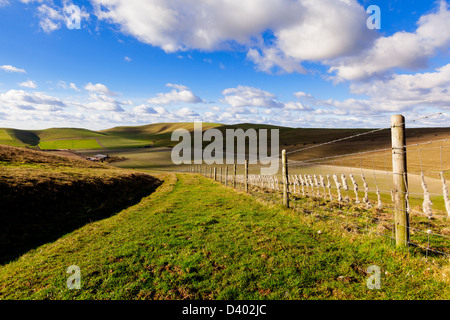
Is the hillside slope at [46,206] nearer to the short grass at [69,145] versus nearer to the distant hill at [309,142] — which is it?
the distant hill at [309,142]

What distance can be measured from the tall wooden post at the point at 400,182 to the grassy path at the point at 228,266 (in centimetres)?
55

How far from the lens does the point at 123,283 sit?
17.9 feet

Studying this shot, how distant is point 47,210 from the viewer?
14164 mm

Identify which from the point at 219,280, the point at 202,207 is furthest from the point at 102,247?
the point at 202,207

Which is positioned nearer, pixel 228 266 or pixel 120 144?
pixel 228 266

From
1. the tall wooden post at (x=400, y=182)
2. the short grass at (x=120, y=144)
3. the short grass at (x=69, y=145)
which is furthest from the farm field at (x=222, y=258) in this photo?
the short grass at (x=69, y=145)

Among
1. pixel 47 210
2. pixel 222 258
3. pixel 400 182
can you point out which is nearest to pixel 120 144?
pixel 47 210

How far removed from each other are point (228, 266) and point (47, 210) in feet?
46.3

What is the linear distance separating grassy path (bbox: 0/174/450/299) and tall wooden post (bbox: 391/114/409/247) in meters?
0.55

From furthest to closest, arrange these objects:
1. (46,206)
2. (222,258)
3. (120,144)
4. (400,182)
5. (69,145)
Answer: (120,144) → (69,145) → (46,206) → (222,258) → (400,182)

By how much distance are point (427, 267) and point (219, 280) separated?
488 centimetres

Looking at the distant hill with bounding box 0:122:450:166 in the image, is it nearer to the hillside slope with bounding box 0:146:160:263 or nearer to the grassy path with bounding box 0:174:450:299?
the grassy path with bounding box 0:174:450:299

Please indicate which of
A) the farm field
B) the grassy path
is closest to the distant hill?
the farm field

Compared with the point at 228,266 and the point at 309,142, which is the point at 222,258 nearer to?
the point at 228,266
